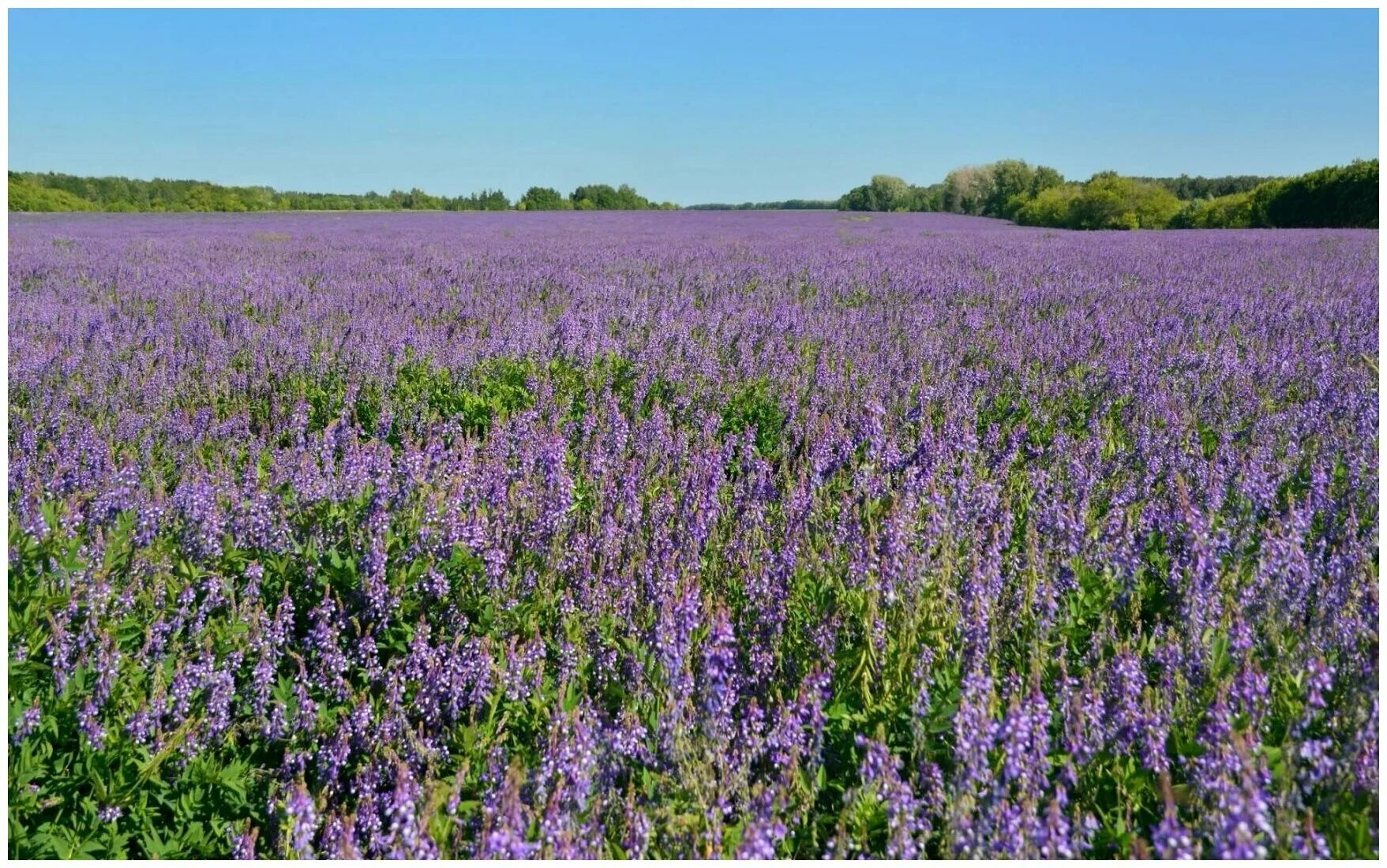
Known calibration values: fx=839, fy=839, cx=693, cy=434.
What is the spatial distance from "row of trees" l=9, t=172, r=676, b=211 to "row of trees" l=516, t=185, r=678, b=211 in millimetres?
59

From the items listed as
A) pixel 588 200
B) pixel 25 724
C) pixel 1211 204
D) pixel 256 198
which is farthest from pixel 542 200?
pixel 25 724

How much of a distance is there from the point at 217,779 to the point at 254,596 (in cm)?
65

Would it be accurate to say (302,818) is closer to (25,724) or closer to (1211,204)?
(25,724)

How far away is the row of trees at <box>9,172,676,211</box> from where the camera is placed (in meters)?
58.1

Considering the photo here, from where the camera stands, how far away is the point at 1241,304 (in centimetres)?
852

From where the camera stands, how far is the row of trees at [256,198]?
191 feet

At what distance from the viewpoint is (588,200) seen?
215 ft

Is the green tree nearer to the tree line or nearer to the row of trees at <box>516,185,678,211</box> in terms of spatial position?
the row of trees at <box>516,185,678,211</box>

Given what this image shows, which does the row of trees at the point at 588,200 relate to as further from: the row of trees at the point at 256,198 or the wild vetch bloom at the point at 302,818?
the wild vetch bloom at the point at 302,818

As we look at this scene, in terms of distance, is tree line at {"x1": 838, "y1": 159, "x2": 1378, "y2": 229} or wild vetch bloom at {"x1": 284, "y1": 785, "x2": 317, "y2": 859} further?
tree line at {"x1": 838, "y1": 159, "x2": 1378, "y2": 229}

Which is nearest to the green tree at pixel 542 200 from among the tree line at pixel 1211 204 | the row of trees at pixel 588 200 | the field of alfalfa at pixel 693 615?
the row of trees at pixel 588 200

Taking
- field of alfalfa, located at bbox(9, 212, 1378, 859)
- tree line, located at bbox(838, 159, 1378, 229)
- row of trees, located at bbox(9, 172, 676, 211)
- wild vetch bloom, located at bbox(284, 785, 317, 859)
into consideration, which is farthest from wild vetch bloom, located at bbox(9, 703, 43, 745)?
A: row of trees, located at bbox(9, 172, 676, 211)

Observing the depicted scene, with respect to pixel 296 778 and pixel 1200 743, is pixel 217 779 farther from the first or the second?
pixel 1200 743

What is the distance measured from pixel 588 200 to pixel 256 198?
25.8m
